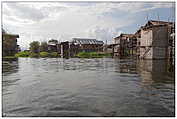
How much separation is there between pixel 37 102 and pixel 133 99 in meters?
3.27

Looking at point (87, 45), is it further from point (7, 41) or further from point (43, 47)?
point (7, 41)

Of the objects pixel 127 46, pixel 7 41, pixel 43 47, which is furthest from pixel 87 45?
pixel 7 41

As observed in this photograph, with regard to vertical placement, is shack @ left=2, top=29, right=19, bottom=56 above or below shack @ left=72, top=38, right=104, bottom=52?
below

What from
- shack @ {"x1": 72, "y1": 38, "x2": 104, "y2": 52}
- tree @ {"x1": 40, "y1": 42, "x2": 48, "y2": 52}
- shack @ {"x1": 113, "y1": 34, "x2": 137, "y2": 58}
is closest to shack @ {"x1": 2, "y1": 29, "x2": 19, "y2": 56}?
shack @ {"x1": 113, "y1": 34, "x2": 137, "y2": 58}

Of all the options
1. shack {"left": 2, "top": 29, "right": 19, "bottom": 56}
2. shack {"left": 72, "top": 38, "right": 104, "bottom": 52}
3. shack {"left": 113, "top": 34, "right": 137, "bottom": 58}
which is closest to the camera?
shack {"left": 2, "top": 29, "right": 19, "bottom": 56}

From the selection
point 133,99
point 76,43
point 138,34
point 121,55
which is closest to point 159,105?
point 133,99

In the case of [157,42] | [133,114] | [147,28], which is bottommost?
[133,114]

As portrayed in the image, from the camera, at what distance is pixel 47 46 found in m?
78.2

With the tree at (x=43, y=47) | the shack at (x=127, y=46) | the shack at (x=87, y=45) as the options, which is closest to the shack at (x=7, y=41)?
the shack at (x=127, y=46)

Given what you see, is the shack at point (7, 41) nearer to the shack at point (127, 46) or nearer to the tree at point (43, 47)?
the shack at point (127, 46)

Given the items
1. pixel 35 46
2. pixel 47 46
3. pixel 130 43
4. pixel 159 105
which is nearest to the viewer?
pixel 159 105

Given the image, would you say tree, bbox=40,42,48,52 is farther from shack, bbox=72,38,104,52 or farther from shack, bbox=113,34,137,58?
shack, bbox=113,34,137,58

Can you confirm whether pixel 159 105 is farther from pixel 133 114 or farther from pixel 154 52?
pixel 154 52

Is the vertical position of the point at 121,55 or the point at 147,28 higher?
the point at 147,28
